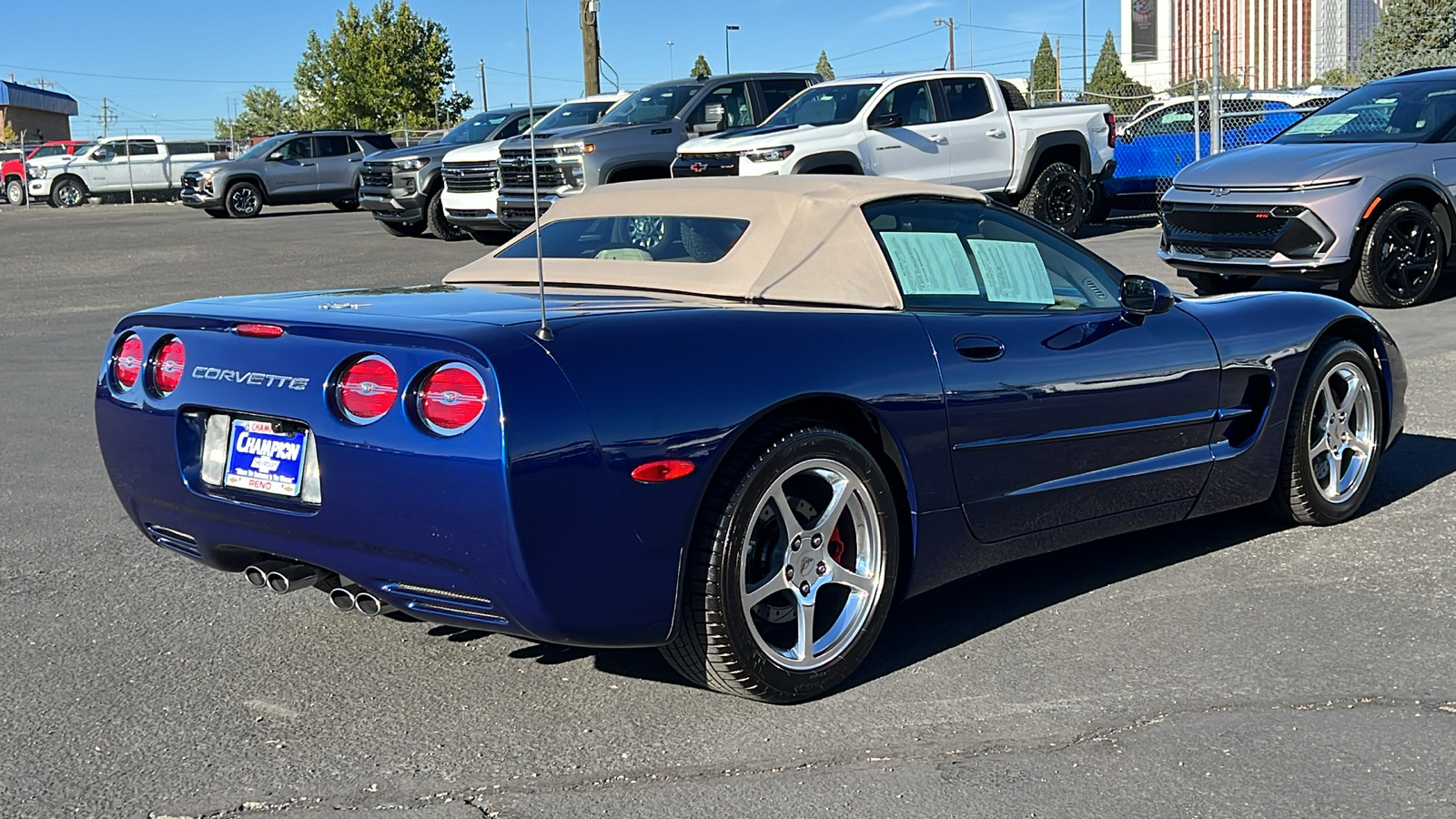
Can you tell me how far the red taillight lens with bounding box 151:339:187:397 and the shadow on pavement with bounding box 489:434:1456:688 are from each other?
1.05 m

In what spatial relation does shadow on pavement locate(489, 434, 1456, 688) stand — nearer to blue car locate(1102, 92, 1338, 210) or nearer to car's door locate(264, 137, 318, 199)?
blue car locate(1102, 92, 1338, 210)

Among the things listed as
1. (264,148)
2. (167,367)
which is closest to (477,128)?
(264,148)

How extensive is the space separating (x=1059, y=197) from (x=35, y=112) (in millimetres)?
91724

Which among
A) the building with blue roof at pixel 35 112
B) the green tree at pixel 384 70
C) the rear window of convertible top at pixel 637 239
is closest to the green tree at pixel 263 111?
the building with blue roof at pixel 35 112

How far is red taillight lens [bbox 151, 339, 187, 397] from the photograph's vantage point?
12.8 ft

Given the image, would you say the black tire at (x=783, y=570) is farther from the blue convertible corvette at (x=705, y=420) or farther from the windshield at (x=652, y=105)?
the windshield at (x=652, y=105)

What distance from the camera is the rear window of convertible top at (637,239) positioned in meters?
4.46

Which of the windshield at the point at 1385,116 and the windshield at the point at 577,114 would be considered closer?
the windshield at the point at 1385,116

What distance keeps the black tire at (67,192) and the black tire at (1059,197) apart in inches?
1067

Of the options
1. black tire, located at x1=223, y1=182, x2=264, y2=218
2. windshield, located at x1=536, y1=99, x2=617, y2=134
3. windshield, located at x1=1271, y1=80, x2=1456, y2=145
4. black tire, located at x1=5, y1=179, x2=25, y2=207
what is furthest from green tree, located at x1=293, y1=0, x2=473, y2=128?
windshield, located at x1=1271, y1=80, x2=1456, y2=145

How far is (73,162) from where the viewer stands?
119 feet

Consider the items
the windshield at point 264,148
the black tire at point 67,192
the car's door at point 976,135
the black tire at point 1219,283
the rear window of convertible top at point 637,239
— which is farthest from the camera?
the black tire at point 67,192

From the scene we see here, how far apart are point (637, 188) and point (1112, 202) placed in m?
17.2

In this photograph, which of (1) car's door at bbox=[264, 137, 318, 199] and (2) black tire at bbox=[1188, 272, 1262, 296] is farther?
(1) car's door at bbox=[264, 137, 318, 199]
